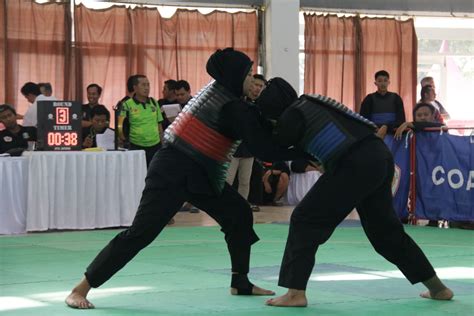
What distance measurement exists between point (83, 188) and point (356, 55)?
9082 millimetres

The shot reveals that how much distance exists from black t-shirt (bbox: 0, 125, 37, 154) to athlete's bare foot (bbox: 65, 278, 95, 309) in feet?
Result: 20.4

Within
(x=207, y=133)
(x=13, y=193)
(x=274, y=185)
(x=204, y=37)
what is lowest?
(x=274, y=185)

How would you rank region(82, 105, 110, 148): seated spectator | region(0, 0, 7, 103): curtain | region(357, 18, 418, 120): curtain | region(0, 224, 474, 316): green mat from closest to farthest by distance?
region(0, 224, 474, 316): green mat < region(82, 105, 110, 148): seated spectator < region(0, 0, 7, 103): curtain < region(357, 18, 418, 120): curtain

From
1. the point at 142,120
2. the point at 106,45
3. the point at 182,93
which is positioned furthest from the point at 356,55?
the point at 142,120

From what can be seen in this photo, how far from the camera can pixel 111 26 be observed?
54.5 ft

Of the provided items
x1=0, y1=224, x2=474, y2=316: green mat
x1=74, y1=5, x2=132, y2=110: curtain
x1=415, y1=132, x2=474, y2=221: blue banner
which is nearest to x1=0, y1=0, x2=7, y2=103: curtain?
x1=74, y1=5, x2=132, y2=110: curtain

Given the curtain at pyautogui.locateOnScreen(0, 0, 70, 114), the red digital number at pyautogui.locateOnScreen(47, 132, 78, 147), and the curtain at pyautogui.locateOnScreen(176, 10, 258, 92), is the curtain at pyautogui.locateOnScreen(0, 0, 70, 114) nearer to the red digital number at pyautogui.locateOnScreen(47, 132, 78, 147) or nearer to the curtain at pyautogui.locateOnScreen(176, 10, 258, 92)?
the curtain at pyautogui.locateOnScreen(176, 10, 258, 92)

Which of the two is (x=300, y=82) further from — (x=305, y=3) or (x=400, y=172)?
(x=400, y=172)

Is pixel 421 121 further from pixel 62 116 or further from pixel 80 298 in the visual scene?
pixel 80 298

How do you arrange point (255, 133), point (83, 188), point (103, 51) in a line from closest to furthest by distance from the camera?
1. point (255, 133)
2. point (83, 188)
3. point (103, 51)

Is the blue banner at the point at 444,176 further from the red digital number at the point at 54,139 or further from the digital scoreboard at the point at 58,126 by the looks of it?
the red digital number at the point at 54,139

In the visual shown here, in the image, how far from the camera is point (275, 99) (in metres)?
5.23

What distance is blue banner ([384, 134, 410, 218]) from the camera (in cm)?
1159

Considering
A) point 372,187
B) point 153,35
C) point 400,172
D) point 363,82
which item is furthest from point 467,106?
point 372,187
